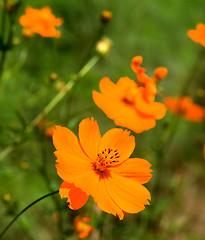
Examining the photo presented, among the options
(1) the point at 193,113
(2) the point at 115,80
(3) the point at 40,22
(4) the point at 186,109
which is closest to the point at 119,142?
(3) the point at 40,22

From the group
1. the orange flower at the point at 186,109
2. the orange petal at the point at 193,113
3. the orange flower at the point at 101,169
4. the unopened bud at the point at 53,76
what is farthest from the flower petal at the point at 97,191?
the orange petal at the point at 193,113

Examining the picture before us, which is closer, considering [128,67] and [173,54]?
[128,67]

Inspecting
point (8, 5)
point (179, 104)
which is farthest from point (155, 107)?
point (179, 104)

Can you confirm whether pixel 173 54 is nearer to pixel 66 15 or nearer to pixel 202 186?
Result: pixel 66 15

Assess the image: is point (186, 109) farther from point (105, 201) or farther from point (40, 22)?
point (105, 201)

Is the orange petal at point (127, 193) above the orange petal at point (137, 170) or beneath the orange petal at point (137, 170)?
beneath

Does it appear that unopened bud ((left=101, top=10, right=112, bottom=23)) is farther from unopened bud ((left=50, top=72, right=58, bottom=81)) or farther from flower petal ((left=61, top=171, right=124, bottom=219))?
flower petal ((left=61, top=171, right=124, bottom=219))

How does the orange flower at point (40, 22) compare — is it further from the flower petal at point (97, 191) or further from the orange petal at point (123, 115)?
the flower petal at point (97, 191)

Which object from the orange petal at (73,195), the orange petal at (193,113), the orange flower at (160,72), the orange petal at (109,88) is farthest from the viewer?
the orange petal at (193,113)
